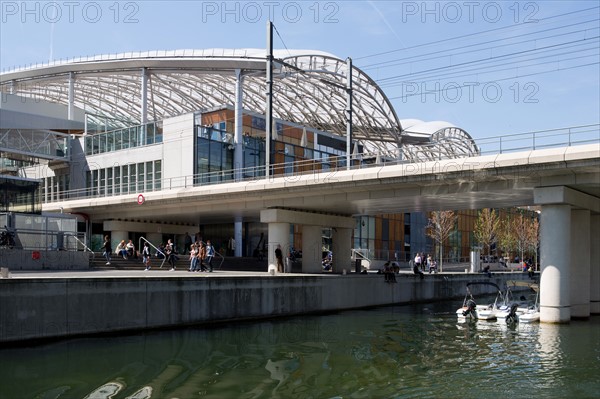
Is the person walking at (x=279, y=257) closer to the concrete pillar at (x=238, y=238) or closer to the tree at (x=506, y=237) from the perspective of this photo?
the concrete pillar at (x=238, y=238)

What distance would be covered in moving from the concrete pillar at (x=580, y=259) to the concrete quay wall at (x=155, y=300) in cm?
1220

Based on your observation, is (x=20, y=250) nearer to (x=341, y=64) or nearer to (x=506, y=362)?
(x=506, y=362)

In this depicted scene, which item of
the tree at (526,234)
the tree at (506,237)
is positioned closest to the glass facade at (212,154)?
the tree at (506,237)

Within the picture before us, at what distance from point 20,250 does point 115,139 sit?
108 ft

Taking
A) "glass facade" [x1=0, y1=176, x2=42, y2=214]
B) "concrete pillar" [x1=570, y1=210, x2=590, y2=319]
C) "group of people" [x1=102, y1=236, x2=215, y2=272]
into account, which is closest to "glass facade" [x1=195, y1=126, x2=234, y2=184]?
"group of people" [x1=102, y1=236, x2=215, y2=272]

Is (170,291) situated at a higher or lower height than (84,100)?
lower

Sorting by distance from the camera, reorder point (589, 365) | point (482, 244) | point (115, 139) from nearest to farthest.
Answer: point (589, 365) < point (115, 139) < point (482, 244)

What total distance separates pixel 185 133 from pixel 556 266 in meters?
34.6

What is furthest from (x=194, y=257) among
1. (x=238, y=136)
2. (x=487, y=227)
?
(x=487, y=227)

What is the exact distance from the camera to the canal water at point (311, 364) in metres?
16.8

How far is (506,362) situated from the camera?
21516 millimetres

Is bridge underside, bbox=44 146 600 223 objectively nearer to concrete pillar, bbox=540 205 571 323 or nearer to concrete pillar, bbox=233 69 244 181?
concrete pillar, bbox=540 205 571 323

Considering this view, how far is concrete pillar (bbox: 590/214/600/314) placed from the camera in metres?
37.4

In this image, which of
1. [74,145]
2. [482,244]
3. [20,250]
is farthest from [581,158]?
[482,244]
